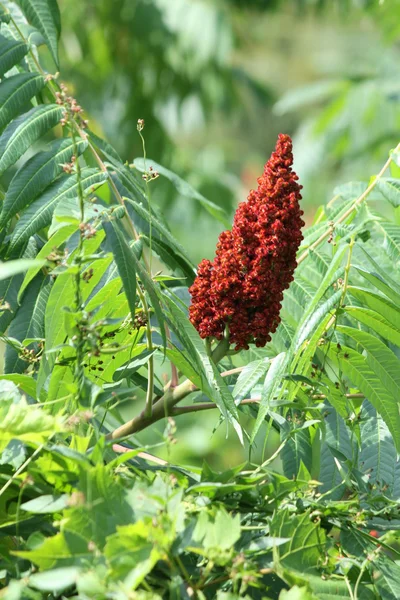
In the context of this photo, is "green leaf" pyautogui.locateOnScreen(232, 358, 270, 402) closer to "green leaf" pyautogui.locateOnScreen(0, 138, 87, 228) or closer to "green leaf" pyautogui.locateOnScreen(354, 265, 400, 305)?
"green leaf" pyautogui.locateOnScreen(354, 265, 400, 305)

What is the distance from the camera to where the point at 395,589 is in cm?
88

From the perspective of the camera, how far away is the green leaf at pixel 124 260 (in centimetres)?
96

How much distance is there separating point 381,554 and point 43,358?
454 millimetres

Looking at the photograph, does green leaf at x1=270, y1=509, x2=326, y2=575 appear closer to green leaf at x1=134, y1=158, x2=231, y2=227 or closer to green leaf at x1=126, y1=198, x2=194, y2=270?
green leaf at x1=126, y1=198, x2=194, y2=270

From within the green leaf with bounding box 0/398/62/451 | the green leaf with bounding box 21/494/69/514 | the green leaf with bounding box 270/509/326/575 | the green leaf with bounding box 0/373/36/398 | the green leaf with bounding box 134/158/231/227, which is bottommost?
the green leaf with bounding box 270/509/326/575

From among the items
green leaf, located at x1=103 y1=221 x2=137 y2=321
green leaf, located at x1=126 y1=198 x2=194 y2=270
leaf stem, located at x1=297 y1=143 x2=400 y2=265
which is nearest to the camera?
green leaf, located at x1=103 y1=221 x2=137 y2=321

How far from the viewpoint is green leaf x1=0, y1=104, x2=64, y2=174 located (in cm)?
119

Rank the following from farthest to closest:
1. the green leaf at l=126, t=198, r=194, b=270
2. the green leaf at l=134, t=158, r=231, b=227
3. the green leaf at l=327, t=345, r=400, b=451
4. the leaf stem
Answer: the green leaf at l=134, t=158, r=231, b=227 → the leaf stem → the green leaf at l=126, t=198, r=194, b=270 → the green leaf at l=327, t=345, r=400, b=451

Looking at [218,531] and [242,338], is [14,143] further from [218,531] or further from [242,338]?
[218,531]

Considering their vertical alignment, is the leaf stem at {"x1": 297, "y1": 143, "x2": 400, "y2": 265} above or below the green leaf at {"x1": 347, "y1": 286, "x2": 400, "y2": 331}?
above

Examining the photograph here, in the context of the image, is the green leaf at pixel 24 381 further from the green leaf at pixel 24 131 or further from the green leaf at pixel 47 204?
the green leaf at pixel 24 131

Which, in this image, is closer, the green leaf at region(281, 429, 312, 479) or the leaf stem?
the green leaf at region(281, 429, 312, 479)

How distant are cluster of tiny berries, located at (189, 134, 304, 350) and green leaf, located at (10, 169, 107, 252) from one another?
0.21 metres

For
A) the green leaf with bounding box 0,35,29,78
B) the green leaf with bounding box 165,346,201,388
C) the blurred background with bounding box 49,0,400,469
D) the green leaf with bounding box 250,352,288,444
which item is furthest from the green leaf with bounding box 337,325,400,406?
the blurred background with bounding box 49,0,400,469
